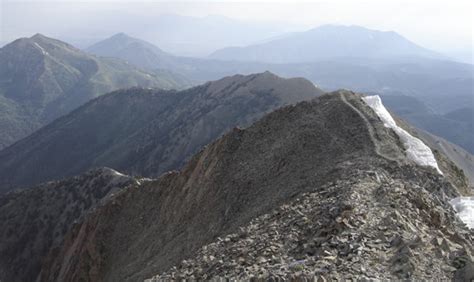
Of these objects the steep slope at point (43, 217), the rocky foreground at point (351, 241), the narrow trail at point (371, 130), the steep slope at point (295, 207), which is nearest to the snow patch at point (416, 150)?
the steep slope at point (295, 207)

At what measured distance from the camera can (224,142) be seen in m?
35.0

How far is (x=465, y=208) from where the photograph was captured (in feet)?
68.7

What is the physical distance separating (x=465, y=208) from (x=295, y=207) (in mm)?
7883

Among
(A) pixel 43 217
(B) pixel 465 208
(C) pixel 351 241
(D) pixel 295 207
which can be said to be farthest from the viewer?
(A) pixel 43 217

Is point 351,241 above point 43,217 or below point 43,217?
above

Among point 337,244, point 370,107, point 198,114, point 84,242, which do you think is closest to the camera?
point 337,244

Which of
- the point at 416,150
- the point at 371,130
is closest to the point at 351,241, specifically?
the point at 416,150

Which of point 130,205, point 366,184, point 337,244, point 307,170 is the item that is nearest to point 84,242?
point 130,205

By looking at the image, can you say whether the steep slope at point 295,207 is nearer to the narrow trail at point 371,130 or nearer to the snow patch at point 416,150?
the narrow trail at point 371,130

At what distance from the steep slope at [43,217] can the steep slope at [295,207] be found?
1043 inches

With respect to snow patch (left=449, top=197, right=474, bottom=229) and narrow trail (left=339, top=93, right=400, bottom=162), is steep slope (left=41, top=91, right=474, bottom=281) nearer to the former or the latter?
narrow trail (left=339, top=93, right=400, bottom=162)

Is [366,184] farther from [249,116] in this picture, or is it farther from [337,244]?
[249,116]

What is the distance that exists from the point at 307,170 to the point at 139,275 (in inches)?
431

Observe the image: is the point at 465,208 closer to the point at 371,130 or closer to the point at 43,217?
the point at 371,130
